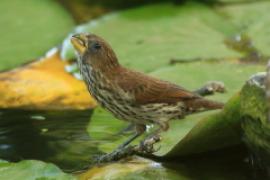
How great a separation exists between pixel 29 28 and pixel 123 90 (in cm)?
293

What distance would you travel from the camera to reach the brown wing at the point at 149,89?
225 inches

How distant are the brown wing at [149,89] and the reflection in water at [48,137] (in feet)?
1.52

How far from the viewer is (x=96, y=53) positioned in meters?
5.74

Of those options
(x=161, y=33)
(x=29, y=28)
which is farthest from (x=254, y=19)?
(x=29, y=28)

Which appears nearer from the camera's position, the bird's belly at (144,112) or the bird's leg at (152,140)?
the bird's leg at (152,140)

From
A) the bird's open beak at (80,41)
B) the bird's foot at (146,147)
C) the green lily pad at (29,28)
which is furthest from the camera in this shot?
the green lily pad at (29,28)

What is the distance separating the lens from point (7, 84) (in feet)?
23.6

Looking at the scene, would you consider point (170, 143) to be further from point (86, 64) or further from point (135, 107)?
point (86, 64)

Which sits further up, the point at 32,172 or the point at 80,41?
the point at 80,41

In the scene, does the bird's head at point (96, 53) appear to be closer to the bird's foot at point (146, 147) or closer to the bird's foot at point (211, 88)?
the bird's foot at point (146, 147)

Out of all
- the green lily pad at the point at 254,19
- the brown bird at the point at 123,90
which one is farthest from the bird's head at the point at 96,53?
the green lily pad at the point at 254,19

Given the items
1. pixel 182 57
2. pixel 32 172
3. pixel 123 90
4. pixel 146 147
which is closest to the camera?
pixel 32 172

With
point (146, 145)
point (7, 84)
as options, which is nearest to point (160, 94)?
point (146, 145)

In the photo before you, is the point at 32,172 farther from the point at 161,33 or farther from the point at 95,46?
the point at 161,33
